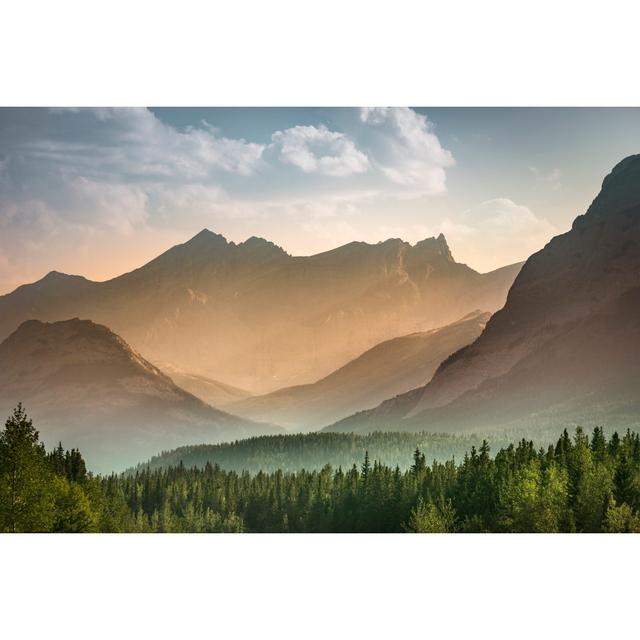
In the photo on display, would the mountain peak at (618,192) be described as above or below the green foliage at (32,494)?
above

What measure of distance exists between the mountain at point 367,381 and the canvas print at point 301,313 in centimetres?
9

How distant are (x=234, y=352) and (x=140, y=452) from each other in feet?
17.9

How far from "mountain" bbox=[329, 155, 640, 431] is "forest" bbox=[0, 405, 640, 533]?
8.93ft

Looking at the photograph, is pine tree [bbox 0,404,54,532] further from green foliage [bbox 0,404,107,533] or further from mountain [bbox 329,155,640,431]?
mountain [bbox 329,155,640,431]

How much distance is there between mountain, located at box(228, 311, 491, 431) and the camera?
3055cm

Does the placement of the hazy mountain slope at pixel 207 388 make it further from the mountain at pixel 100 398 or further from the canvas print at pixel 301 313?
the mountain at pixel 100 398

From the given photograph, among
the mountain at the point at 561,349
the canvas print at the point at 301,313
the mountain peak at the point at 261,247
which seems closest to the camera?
the canvas print at the point at 301,313

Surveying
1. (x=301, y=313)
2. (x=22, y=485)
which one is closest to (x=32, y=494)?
(x=22, y=485)

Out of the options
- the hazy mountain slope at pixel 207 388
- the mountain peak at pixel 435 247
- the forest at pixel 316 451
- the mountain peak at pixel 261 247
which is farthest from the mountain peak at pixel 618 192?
the hazy mountain slope at pixel 207 388

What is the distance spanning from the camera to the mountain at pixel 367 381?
30547mm

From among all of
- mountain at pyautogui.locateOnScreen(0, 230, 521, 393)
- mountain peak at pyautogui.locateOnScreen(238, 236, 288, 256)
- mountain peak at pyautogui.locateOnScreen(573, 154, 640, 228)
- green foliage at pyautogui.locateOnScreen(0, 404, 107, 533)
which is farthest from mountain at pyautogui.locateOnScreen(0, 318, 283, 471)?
mountain peak at pyautogui.locateOnScreen(573, 154, 640, 228)
